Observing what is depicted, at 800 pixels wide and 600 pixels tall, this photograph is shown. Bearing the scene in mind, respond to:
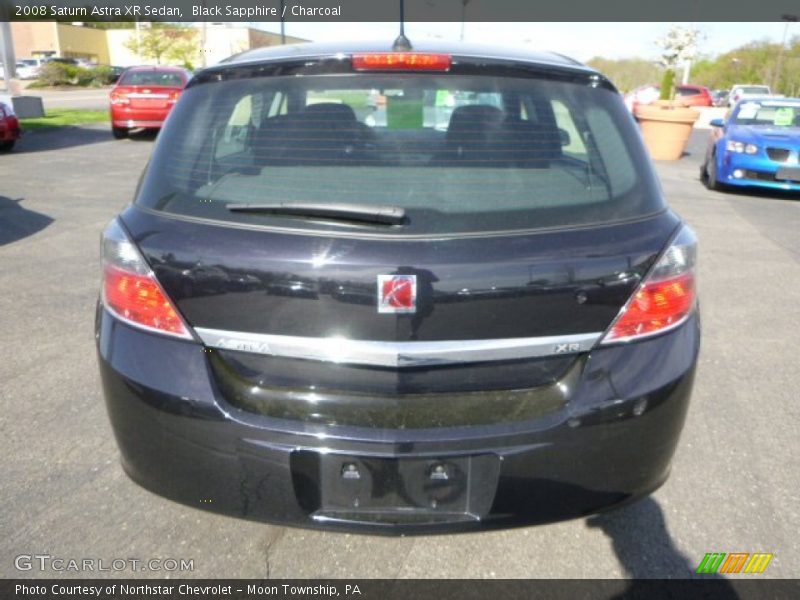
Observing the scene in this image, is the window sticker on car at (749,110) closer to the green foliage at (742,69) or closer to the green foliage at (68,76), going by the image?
the green foliage at (742,69)

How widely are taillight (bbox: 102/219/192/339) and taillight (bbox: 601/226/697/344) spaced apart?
4.14ft

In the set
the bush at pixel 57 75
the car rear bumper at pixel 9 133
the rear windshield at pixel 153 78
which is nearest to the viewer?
the car rear bumper at pixel 9 133

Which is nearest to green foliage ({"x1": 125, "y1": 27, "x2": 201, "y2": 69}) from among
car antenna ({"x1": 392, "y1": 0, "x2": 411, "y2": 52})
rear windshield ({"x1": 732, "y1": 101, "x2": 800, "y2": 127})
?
rear windshield ({"x1": 732, "y1": 101, "x2": 800, "y2": 127})

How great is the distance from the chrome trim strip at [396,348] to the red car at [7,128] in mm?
12729

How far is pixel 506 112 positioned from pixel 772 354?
3055mm

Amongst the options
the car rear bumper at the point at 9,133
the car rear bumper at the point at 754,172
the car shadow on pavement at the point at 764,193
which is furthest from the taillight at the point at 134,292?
the car rear bumper at the point at 9,133

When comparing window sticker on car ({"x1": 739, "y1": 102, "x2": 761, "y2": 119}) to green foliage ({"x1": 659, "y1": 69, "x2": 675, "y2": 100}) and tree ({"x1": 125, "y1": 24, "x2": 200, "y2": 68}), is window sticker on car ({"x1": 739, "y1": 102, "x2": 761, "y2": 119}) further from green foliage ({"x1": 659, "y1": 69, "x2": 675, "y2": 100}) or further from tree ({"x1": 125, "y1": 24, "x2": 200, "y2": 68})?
tree ({"x1": 125, "y1": 24, "x2": 200, "y2": 68})

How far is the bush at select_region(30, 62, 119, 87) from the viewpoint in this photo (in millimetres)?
42156

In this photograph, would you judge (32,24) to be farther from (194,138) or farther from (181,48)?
(194,138)

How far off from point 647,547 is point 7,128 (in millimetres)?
13418

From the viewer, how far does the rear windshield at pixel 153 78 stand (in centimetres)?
1566

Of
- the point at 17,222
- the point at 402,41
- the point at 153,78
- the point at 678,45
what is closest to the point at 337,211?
the point at 402,41

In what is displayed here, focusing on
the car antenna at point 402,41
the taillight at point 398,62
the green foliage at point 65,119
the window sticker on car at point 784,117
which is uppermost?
the car antenna at point 402,41

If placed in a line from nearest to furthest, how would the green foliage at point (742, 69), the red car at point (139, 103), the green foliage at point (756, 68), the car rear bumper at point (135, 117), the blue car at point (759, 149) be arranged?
1. the blue car at point (759, 149)
2. the red car at point (139, 103)
3. the car rear bumper at point (135, 117)
4. the green foliage at point (756, 68)
5. the green foliage at point (742, 69)
